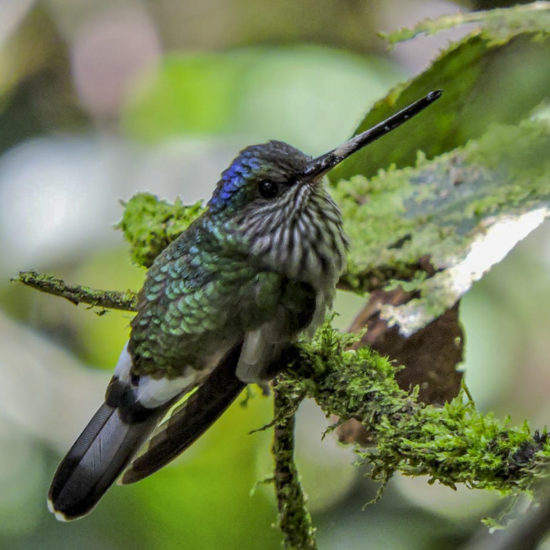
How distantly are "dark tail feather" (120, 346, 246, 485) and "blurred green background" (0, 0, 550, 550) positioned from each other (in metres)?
0.77

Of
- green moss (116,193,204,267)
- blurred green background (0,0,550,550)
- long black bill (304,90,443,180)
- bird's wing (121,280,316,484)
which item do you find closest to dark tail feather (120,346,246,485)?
bird's wing (121,280,316,484)

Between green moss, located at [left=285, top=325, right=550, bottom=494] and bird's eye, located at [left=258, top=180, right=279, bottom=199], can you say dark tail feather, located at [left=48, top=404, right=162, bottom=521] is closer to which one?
green moss, located at [left=285, top=325, right=550, bottom=494]

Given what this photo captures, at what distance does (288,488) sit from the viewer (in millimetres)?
2158

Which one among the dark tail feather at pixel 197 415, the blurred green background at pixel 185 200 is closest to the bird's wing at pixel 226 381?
the dark tail feather at pixel 197 415

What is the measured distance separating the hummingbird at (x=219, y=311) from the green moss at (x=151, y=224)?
0.30m

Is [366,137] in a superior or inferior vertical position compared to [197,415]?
superior

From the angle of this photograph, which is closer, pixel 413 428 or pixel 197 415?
pixel 413 428

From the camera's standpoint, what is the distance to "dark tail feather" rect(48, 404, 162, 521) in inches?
90.0

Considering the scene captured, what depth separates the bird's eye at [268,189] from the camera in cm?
242

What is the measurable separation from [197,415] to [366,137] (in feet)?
2.68

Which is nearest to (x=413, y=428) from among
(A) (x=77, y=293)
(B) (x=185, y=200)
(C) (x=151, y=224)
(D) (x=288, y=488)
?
(D) (x=288, y=488)

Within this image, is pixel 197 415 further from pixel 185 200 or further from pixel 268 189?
pixel 185 200

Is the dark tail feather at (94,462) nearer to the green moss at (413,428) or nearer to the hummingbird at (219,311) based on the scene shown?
the hummingbird at (219,311)

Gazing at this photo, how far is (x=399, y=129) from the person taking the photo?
6.51 ft
